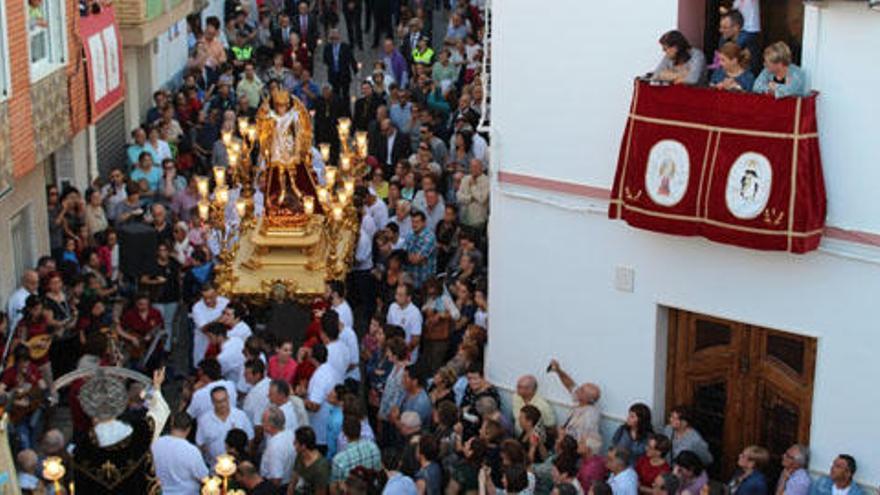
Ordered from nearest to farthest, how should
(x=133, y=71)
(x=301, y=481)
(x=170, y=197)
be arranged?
(x=301, y=481), (x=170, y=197), (x=133, y=71)

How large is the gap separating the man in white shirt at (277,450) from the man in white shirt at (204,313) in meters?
3.40

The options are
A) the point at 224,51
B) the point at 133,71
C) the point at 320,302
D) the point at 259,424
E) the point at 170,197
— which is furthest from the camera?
the point at 224,51

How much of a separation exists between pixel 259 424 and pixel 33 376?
2.69 metres

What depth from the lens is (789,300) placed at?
15.0 metres

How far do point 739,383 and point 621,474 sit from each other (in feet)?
6.14

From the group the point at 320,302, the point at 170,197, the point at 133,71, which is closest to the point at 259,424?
the point at 320,302

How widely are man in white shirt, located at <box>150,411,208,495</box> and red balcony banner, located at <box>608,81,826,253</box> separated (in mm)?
4389

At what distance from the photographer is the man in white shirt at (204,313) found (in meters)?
18.1

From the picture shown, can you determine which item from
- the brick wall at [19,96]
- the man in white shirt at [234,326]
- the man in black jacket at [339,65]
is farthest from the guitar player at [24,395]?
the man in black jacket at [339,65]

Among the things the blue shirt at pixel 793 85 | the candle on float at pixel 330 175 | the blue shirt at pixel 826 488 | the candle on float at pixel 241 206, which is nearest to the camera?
the blue shirt at pixel 826 488

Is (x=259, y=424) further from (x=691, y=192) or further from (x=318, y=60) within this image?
(x=318, y=60)

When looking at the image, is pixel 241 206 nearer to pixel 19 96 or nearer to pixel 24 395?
pixel 19 96

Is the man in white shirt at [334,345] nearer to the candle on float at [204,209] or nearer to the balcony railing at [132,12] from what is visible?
the candle on float at [204,209]

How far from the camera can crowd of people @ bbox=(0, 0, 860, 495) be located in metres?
14.3
